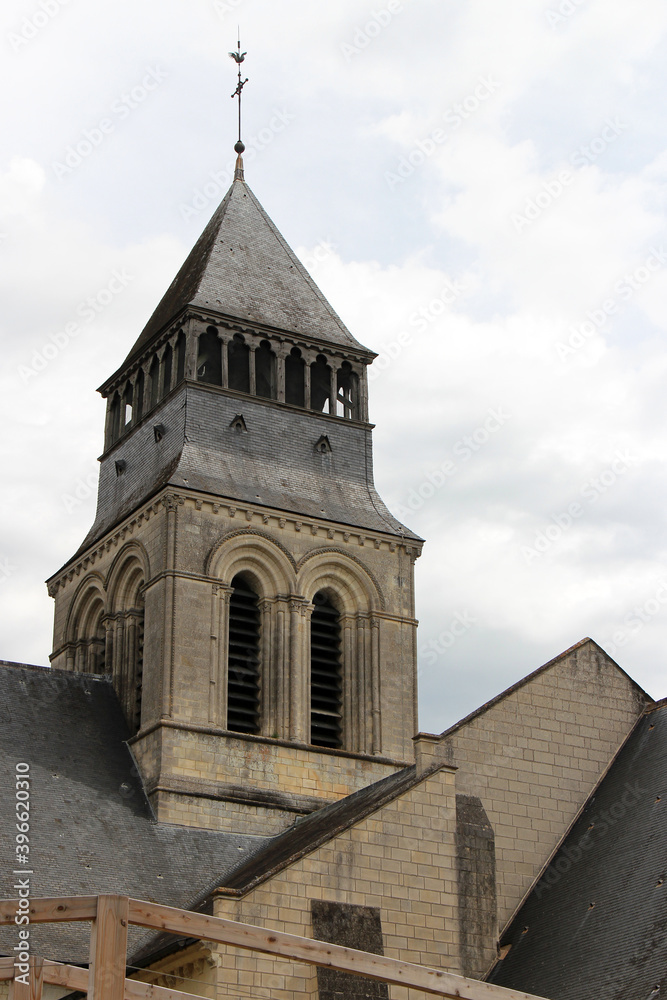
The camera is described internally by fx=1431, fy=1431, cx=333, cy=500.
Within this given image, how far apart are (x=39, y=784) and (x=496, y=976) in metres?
8.34

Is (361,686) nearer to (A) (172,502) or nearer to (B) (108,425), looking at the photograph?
(A) (172,502)

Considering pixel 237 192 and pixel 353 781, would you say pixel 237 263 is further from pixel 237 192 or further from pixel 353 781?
pixel 353 781

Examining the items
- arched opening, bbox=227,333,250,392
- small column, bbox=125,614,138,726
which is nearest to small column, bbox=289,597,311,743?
small column, bbox=125,614,138,726

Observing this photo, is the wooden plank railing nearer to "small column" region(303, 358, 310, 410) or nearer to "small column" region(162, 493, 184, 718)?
"small column" region(162, 493, 184, 718)

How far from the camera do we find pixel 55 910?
360 inches

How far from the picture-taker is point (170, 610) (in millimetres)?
25469

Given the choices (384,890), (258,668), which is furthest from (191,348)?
(384,890)

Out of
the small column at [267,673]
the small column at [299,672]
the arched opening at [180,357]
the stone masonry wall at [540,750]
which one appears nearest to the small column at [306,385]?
the arched opening at [180,357]

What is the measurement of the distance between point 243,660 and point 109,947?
17087 mm

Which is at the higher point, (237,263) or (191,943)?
(237,263)

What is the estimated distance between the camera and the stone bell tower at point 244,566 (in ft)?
82.0

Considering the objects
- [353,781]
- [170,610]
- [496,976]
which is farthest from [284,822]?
[496,976]

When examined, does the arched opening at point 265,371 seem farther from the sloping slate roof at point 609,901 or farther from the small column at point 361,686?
the sloping slate roof at point 609,901

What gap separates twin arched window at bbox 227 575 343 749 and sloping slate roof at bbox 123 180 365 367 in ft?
19.3
